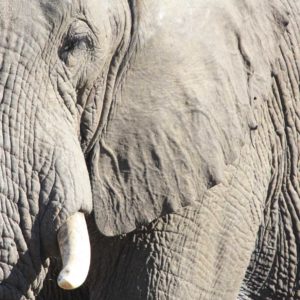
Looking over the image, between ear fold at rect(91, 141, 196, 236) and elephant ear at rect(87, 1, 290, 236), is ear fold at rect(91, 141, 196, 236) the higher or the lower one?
the lower one

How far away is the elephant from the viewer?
510cm

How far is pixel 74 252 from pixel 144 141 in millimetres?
655

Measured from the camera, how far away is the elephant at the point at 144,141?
510 centimetres

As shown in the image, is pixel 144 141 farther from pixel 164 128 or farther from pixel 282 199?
pixel 282 199

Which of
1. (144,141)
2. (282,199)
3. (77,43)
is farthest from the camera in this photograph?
(282,199)

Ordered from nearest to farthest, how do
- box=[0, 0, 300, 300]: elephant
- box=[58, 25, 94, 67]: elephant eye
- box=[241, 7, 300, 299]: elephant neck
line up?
box=[0, 0, 300, 300]: elephant
box=[58, 25, 94, 67]: elephant eye
box=[241, 7, 300, 299]: elephant neck

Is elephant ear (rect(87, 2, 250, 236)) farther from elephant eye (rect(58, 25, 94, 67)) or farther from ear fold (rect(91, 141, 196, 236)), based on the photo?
elephant eye (rect(58, 25, 94, 67))

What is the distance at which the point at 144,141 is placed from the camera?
17.9 ft

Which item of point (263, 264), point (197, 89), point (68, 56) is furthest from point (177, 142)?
point (263, 264)

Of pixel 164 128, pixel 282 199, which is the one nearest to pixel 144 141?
pixel 164 128

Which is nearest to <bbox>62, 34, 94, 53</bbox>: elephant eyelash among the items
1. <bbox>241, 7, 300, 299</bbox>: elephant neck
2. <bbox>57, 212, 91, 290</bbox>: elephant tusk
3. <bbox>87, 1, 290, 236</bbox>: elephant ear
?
<bbox>87, 1, 290, 236</bbox>: elephant ear

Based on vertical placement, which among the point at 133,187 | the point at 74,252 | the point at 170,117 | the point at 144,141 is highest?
the point at 170,117

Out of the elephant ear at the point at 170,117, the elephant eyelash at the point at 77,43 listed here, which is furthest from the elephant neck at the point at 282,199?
the elephant eyelash at the point at 77,43

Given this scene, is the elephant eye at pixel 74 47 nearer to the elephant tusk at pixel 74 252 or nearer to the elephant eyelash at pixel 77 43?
the elephant eyelash at pixel 77 43
